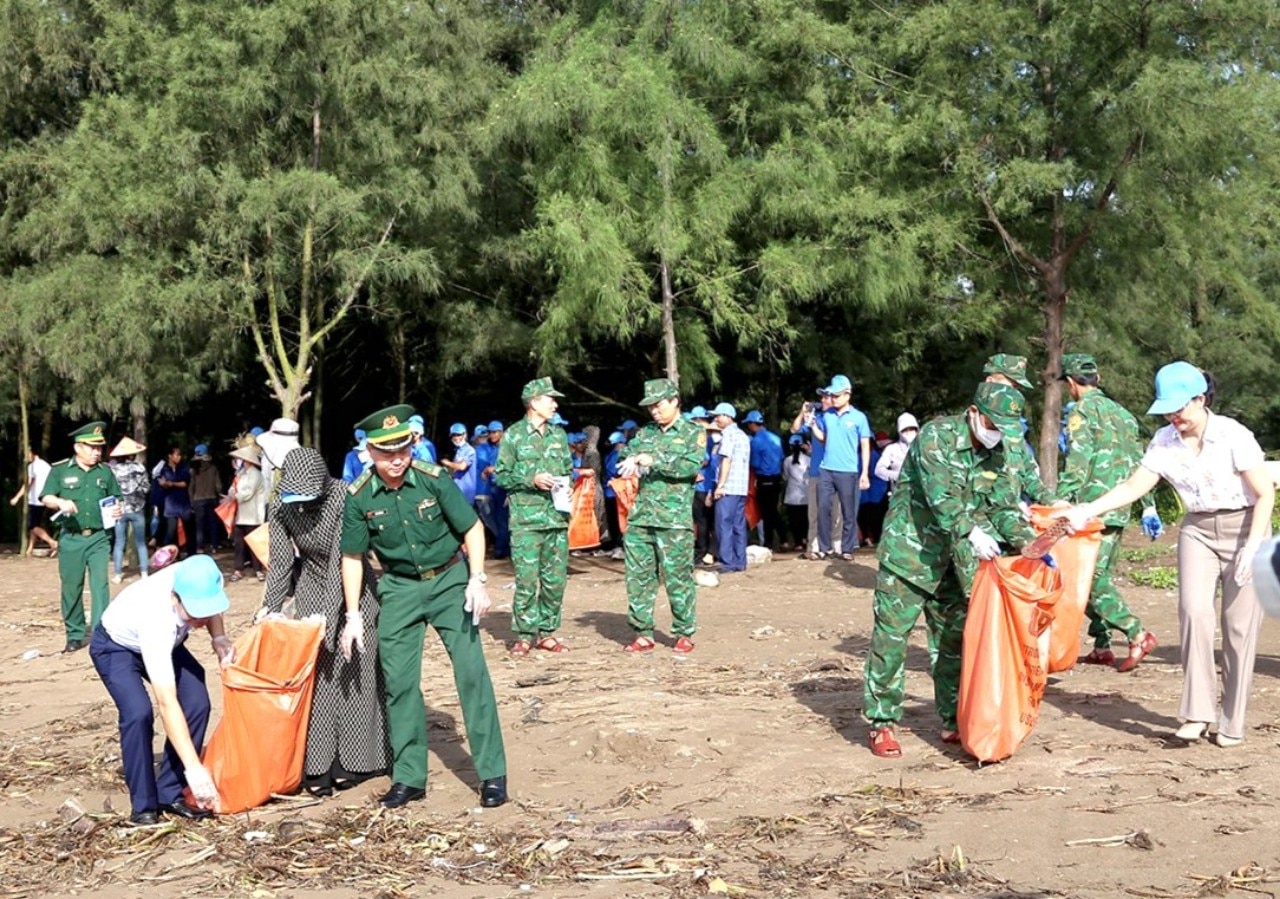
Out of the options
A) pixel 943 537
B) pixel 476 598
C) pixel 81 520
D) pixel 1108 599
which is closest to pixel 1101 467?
pixel 1108 599

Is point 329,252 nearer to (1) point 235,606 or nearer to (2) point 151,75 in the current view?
(2) point 151,75

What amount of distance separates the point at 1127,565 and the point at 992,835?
9.51m

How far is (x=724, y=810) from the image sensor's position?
6656 millimetres

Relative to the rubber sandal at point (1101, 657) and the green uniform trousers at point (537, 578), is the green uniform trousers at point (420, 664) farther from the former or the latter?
the rubber sandal at point (1101, 657)

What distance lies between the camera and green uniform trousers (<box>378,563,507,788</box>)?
680cm

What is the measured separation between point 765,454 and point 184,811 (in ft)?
36.1

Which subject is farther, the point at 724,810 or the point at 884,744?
the point at 884,744

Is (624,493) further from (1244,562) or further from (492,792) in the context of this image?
(1244,562)

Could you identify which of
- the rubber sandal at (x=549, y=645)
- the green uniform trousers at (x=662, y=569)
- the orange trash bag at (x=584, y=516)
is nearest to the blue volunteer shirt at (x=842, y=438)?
the orange trash bag at (x=584, y=516)

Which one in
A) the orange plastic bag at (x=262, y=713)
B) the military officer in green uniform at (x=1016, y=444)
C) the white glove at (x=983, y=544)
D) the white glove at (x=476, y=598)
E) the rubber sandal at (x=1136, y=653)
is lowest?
the rubber sandal at (x=1136, y=653)

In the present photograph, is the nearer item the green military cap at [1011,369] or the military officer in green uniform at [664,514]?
the green military cap at [1011,369]

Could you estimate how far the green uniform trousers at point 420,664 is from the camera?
268 inches

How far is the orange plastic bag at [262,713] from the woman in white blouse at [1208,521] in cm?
366

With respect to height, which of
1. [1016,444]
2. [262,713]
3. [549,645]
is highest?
[1016,444]
